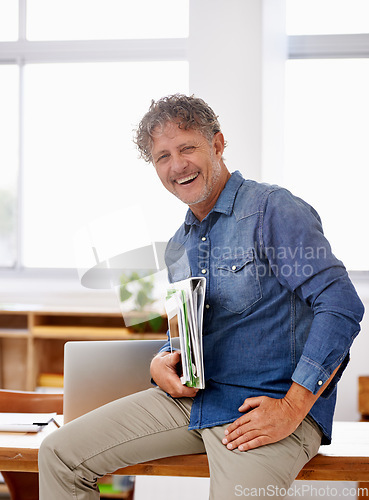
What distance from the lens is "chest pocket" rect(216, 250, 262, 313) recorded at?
1.25 m

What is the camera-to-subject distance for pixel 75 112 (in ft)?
12.8

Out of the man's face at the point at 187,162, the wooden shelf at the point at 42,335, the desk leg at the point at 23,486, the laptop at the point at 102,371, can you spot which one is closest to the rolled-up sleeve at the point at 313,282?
the man's face at the point at 187,162

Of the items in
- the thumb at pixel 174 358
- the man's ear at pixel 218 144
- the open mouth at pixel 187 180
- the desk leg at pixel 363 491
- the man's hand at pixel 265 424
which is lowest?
the desk leg at pixel 363 491

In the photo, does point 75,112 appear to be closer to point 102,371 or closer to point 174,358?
point 102,371

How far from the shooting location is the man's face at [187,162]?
54.7 inches

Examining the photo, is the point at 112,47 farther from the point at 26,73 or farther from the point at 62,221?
the point at 62,221

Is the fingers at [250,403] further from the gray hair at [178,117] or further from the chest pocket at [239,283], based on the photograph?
the gray hair at [178,117]

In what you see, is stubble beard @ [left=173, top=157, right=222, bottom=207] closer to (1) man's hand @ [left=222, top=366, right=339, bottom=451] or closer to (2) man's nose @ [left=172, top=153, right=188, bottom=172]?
(2) man's nose @ [left=172, top=153, right=188, bottom=172]

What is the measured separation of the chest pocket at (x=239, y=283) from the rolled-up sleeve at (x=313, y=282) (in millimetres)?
55

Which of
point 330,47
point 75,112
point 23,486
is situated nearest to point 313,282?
point 23,486

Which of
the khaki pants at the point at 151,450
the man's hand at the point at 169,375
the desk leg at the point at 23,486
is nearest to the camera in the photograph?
the khaki pants at the point at 151,450

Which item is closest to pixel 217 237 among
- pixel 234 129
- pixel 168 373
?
pixel 168 373

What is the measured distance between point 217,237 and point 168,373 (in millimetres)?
358

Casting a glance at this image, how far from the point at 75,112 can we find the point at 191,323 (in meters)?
3.08
